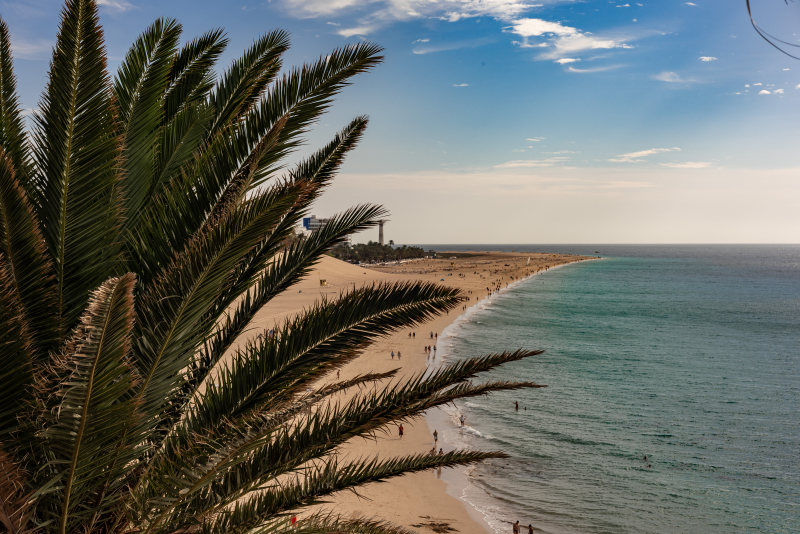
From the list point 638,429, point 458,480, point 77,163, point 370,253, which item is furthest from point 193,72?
point 370,253

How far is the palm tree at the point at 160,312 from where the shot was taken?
2.50 m

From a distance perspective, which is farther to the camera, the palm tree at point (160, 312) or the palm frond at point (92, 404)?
the palm tree at point (160, 312)

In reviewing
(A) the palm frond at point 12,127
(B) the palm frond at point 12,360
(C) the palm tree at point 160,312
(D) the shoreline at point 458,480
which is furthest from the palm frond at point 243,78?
(D) the shoreline at point 458,480

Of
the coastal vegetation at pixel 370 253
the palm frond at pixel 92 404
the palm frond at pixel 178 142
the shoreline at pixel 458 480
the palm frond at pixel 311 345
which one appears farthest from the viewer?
the coastal vegetation at pixel 370 253

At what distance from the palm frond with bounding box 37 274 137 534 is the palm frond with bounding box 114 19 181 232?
1548mm

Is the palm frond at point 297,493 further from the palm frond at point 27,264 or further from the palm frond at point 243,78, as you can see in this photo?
the palm frond at point 243,78

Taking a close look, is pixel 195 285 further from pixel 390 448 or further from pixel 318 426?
pixel 390 448

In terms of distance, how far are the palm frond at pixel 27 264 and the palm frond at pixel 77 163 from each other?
0.09 m

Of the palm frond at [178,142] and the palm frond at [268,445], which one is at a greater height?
the palm frond at [178,142]

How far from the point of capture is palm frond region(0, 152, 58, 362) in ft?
9.21

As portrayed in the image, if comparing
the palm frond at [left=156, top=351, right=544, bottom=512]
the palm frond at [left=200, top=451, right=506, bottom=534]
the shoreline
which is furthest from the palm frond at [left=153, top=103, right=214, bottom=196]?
the shoreline

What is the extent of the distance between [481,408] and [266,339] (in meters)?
21.7

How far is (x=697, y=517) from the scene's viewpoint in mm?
Result: 14883

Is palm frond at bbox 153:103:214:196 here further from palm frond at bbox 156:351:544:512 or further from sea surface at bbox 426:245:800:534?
sea surface at bbox 426:245:800:534
